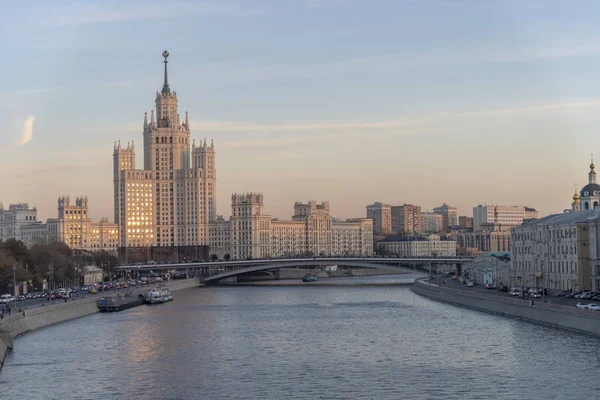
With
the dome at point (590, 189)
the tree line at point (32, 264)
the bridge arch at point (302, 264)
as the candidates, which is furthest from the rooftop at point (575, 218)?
the bridge arch at point (302, 264)

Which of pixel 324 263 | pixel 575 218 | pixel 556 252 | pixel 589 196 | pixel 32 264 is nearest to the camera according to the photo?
pixel 575 218

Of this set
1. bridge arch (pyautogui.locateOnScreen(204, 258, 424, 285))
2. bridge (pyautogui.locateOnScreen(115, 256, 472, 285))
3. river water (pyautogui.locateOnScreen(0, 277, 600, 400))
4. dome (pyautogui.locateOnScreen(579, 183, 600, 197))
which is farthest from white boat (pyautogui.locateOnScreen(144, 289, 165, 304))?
dome (pyautogui.locateOnScreen(579, 183, 600, 197))

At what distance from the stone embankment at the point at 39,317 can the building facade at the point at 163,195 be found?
106918mm

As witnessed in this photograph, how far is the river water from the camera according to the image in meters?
39.8

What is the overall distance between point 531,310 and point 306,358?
683 inches

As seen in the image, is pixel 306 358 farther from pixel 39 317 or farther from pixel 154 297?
pixel 154 297

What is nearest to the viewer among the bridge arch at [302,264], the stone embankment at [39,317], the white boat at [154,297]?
the stone embankment at [39,317]

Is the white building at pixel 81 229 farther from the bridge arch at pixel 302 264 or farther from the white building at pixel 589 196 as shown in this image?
the white building at pixel 589 196

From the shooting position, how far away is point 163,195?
194000 millimetres

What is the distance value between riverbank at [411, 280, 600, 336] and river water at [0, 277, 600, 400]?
27.8 inches

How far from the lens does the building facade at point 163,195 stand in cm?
19088

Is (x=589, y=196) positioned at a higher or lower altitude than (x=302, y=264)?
Result: higher

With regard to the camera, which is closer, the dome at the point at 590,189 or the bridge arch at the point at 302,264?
the dome at the point at 590,189

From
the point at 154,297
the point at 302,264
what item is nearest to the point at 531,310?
the point at 154,297
